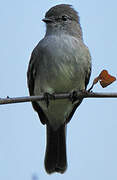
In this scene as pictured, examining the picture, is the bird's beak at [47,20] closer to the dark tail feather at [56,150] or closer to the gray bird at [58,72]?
the gray bird at [58,72]

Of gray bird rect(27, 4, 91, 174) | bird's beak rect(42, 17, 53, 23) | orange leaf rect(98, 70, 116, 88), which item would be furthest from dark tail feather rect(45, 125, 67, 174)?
orange leaf rect(98, 70, 116, 88)

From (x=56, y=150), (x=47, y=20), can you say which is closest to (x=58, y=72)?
(x=47, y=20)

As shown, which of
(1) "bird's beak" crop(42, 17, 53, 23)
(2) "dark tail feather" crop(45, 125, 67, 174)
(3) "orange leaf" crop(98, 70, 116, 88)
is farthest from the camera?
(2) "dark tail feather" crop(45, 125, 67, 174)

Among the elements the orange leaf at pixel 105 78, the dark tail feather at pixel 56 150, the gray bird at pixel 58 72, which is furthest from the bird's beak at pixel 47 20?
the orange leaf at pixel 105 78

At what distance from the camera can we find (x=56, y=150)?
5.36m

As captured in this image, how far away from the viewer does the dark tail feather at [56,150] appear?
5105mm

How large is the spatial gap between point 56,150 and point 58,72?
129 centimetres

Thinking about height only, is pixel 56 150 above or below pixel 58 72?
below

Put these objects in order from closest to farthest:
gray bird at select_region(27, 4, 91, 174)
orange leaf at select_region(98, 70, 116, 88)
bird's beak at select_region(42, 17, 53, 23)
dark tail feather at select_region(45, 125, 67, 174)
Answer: orange leaf at select_region(98, 70, 116, 88) < gray bird at select_region(27, 4, 91, 174) < bird's beak at select_region(42, 17, 53, 23) < dark tail feather at select_region(45, 125, 67, 174)

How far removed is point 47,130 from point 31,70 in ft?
3.15

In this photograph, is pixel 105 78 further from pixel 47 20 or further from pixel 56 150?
pixel 56 150

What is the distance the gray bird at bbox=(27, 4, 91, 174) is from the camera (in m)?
4.55

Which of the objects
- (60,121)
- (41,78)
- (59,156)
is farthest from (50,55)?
(59,156)

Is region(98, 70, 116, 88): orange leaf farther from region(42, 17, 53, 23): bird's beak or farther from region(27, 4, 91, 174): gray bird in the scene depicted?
region(42, 17, 53, 23): bird's beak
